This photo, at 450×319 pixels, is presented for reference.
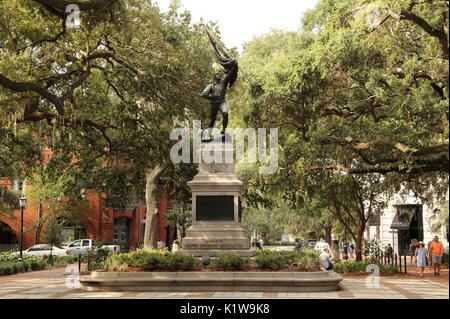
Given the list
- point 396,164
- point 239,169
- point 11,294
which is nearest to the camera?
point 11,294

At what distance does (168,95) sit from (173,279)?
29.6ft

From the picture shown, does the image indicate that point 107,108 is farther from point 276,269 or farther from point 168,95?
point 276,269

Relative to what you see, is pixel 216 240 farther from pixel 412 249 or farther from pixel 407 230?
pixel 407 230

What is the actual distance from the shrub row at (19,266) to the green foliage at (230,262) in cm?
1508

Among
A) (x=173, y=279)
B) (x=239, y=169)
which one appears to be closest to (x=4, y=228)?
(x=239, y=169)

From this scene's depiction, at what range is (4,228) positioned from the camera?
4866 cm

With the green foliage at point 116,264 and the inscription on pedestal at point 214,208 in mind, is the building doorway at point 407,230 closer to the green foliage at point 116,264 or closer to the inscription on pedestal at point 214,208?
the inscription on pedestal at point 214,208

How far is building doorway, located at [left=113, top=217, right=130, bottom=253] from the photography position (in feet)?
175

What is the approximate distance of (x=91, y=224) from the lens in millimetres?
50000

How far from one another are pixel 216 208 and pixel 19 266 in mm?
14919

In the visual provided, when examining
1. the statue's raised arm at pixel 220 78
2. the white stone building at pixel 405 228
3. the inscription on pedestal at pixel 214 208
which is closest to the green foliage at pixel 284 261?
the inscription on pedestal at pixel 214 208

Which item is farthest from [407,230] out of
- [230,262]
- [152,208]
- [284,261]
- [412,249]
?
[230,262]

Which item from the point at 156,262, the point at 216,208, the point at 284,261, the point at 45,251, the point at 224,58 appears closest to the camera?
the point at 156,262

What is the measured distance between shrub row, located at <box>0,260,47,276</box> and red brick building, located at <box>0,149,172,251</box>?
13.9 m
